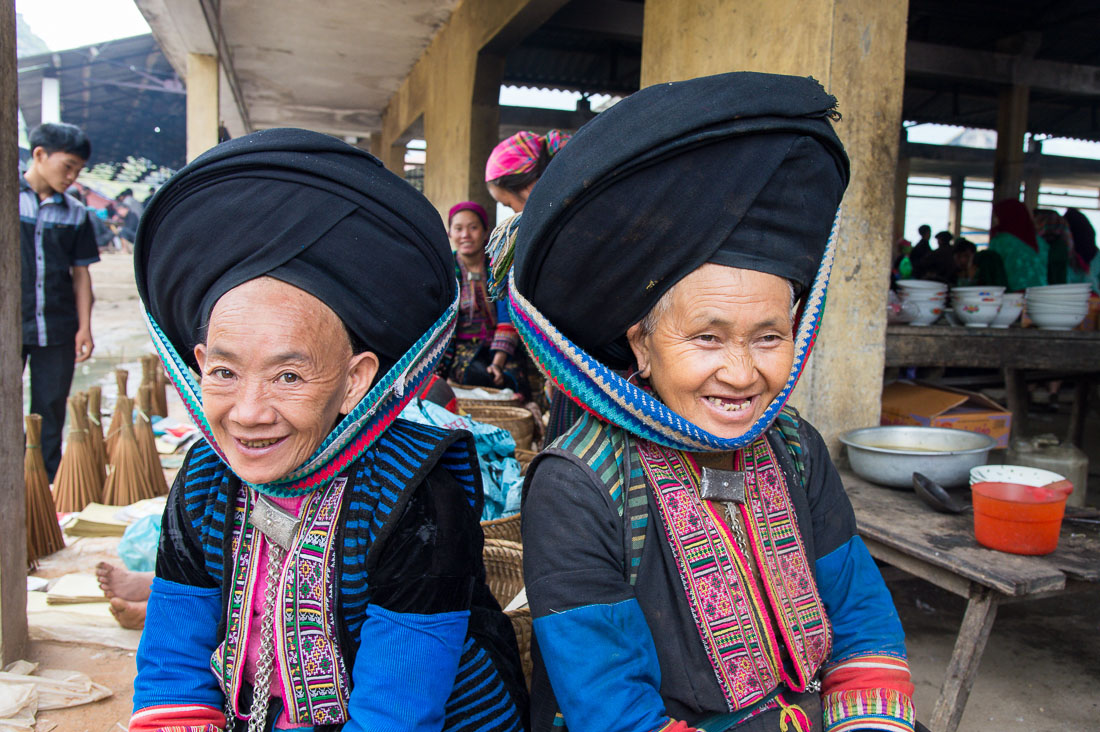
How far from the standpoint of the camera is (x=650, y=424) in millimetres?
1229

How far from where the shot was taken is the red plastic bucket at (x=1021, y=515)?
77.1 inches

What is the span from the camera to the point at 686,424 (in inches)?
47.8

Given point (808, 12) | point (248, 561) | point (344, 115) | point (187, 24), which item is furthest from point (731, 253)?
point (344, 115)

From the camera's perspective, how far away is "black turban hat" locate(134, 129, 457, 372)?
4.07 ft

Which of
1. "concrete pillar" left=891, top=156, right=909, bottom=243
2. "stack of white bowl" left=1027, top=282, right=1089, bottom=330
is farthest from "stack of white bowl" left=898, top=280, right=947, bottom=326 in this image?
"concrete pillar" left=891, top=156, right=909, bottom=243

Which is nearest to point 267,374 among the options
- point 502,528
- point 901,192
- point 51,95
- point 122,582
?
point 502,528

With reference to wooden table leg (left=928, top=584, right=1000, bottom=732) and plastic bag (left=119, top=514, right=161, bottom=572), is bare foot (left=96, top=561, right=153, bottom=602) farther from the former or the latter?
wooden table leg (left=928, top=584, right=1000, bottom=732)

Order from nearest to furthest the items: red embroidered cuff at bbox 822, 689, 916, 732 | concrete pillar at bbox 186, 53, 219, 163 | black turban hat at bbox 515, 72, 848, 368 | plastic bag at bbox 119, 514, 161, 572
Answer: black turban hat at bbox 515, 72, 848, 368 → red embroidered cuff at bbox 822, 689, 916, 732 → plastic bag at bbox 119, 514, 161, 572 → concrete pillar at bbox 186, 53, 219, 163

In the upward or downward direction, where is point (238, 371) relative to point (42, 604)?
upward

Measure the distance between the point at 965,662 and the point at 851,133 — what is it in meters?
1.80

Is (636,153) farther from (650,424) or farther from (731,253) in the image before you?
(650,424)

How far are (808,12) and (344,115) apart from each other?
10769 millimetres

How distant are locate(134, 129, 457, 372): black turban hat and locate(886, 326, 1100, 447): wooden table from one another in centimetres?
264

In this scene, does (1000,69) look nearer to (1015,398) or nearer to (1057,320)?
(1015,398)
